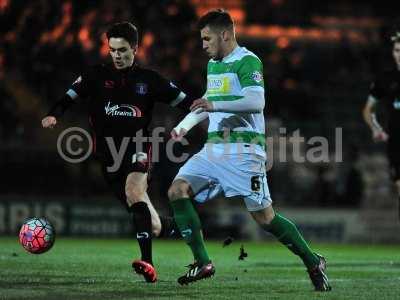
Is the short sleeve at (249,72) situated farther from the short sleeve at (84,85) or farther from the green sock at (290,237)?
the short sleeve at (84,85)

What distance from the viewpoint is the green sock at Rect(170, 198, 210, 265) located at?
804 cm

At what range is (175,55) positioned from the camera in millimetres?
23906

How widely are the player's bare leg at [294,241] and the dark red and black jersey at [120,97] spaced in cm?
170

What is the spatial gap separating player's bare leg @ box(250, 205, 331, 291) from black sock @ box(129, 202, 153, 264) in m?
1.11

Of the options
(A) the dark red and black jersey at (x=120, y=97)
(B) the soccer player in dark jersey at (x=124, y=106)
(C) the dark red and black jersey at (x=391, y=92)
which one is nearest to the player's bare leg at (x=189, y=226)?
(B) the soccer player in dark jersey at (x=124, y=106)

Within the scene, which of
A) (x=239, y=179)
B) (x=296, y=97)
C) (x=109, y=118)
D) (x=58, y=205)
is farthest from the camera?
(x=296, y=97)

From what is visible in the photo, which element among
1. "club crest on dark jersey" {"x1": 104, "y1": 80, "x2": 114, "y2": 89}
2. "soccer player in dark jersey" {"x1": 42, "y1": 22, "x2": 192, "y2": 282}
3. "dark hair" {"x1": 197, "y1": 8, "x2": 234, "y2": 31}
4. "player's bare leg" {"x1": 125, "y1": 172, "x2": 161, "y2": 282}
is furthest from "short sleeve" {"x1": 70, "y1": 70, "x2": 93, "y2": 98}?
"dark hair" {"x1": 197, "y1": 8, "x2": 234, "y2": 31}

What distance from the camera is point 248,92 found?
7758mm

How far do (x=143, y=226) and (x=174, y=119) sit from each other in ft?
45.7

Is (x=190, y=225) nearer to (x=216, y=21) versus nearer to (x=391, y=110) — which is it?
(x=216, y=21)

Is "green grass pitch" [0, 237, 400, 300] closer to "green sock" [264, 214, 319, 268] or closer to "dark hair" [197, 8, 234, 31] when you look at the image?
"green sock" [264, 214, 319, 268]

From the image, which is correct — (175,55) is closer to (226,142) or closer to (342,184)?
(342,184)

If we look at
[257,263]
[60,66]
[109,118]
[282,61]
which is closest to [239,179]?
[109,118]

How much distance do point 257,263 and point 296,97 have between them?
45.1ft
